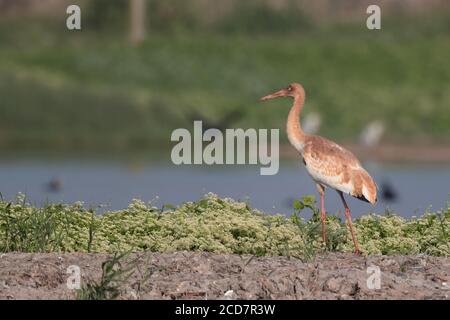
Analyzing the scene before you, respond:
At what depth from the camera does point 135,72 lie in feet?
115

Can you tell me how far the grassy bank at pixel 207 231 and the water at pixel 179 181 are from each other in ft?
18.9

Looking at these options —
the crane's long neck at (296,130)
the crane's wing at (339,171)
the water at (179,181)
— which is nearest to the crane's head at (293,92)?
the crane's long neck at (296,130)

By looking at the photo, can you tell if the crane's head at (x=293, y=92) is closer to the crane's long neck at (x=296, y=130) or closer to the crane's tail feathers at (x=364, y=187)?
the crane's long neck at (x=296, y=130)

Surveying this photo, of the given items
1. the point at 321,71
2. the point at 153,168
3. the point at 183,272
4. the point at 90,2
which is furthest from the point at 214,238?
the point at 90,2

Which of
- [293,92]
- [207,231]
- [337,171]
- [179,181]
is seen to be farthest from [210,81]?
[207,231]

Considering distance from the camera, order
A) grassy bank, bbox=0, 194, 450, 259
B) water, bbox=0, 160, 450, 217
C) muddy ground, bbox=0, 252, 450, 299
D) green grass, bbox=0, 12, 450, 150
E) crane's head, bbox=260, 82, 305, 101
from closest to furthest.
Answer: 1. muddy ground, bbox=0, 252, 450, 299
2. grassy bank, bbox=0, 194, 450, 259
3. crane's head, bbox=260, 82, 305, 101
4. water, bbox=0, 160, 450, 217
5. green grass, bbox=0, 12, 450, 150

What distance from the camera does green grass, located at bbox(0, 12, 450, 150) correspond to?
1181 inches

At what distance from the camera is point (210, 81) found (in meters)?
34.7

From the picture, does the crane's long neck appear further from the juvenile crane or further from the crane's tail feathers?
the crane's tail feathers

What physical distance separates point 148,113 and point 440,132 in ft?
20.6

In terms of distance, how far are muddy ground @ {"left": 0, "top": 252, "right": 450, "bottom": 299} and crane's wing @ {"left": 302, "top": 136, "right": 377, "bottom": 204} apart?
2.93 ft

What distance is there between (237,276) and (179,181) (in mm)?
12560

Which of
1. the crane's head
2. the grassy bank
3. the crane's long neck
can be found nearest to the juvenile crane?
the crane's long neck
